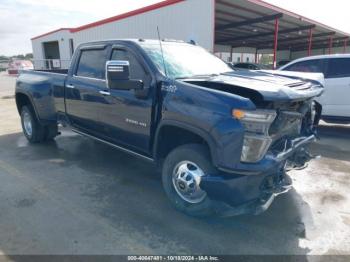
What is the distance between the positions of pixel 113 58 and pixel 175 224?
7.87 feet

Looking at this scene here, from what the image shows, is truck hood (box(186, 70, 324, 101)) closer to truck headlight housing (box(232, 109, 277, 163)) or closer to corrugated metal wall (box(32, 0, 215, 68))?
truck headlight housing (box(232, 109, 277, 163))

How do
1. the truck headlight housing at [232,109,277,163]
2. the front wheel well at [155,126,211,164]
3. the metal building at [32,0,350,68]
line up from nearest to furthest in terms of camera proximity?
the truck headlight housing at [232,109,277,163] < the front wheel well at [155,126,211,164] < the metal building at [32,0,350,68]

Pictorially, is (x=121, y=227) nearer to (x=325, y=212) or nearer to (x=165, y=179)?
(x=165, y=179)

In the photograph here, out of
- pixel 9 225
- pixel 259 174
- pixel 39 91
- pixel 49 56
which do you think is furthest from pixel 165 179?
pixel 49 56

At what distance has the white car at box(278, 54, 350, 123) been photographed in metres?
6.76

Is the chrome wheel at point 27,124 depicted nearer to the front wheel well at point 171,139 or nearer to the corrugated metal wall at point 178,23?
the front wheel well at point 171,139

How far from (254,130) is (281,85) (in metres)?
0.69

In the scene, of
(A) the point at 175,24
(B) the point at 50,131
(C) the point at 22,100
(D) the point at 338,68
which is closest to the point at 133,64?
(B) the point at 50,131

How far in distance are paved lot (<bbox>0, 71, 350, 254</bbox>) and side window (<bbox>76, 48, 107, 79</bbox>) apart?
1.51 m

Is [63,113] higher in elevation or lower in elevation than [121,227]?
higher

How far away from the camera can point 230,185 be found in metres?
2.77

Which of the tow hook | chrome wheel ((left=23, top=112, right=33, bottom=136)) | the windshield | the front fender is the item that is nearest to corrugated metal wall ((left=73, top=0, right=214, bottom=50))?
the windshield

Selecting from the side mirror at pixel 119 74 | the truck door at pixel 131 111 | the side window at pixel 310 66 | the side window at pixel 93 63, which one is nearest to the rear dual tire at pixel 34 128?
the side window at pixel 93 63

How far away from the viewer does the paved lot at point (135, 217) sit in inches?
112
